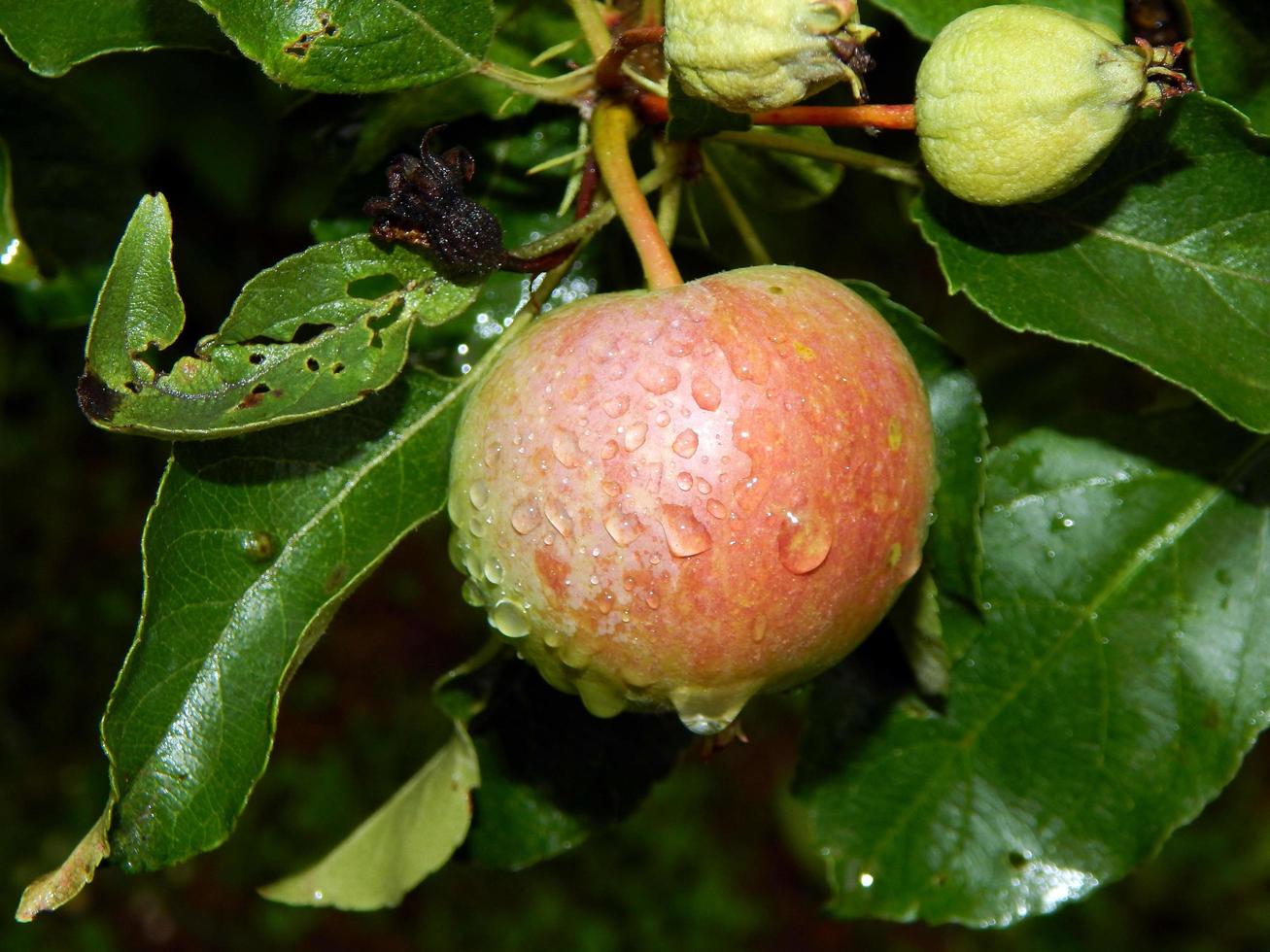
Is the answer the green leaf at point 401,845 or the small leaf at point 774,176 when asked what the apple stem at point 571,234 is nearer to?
the small leaf at point 774,176

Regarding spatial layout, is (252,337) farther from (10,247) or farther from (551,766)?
(551,766)

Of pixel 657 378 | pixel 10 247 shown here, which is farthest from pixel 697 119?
pixel 10 247


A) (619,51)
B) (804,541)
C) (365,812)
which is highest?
(619,51)

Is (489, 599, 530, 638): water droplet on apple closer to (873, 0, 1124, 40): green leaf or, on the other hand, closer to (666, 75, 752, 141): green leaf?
(666, 75, 752, 141): green leaf

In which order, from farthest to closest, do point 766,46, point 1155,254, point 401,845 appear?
point 401,845
point 1155,254
point 766,46

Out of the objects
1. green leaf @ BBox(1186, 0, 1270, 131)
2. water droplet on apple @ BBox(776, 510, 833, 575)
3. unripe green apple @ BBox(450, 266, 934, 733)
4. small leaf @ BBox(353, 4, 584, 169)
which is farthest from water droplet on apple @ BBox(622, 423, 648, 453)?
green leaf @ BBox(1186, 0, 1270, 131)

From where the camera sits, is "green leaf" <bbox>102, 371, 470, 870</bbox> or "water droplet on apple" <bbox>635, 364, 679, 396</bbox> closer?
"water droplet on apple" <bbox>635, 364, 679, 396</bbox>
